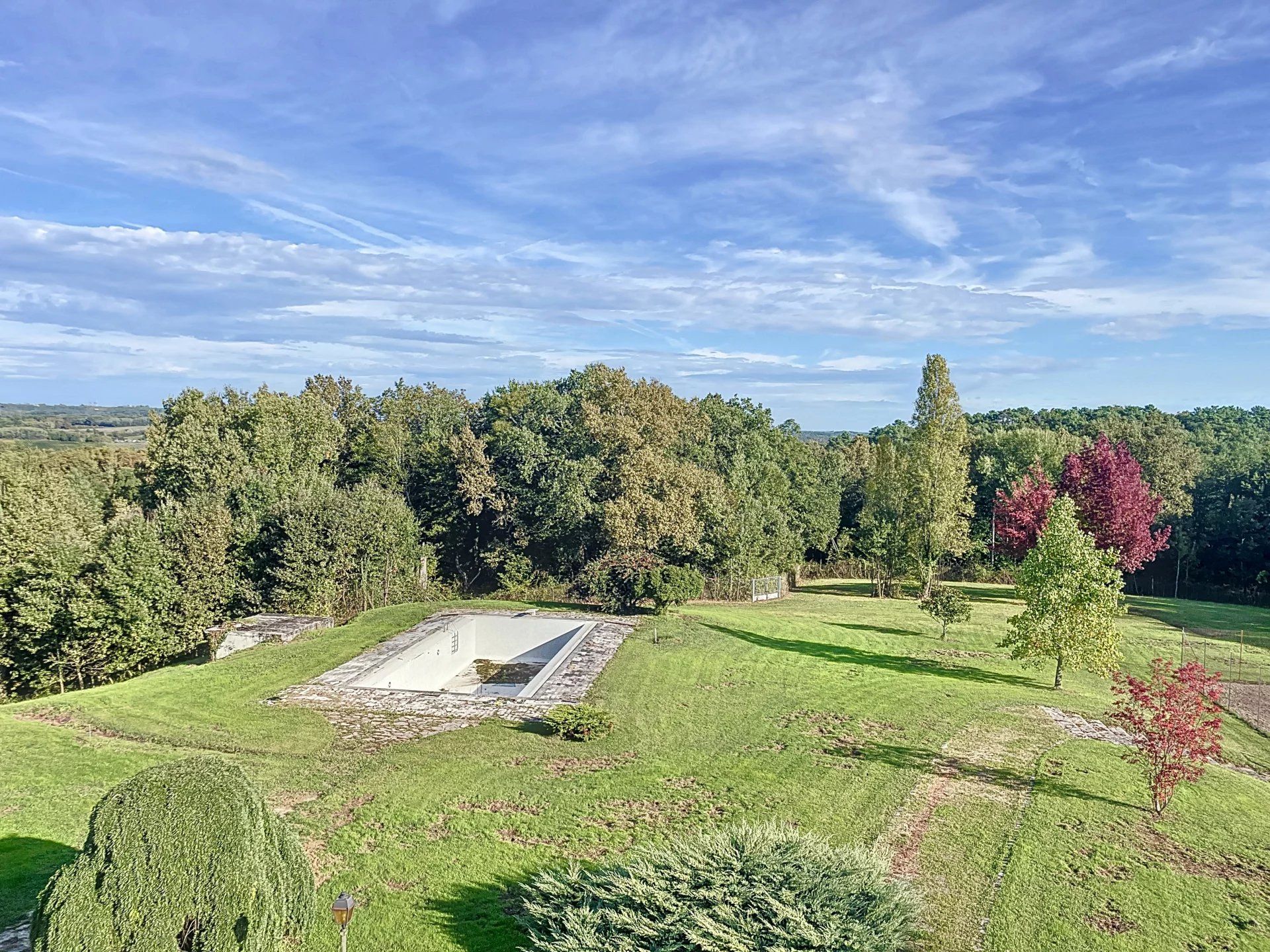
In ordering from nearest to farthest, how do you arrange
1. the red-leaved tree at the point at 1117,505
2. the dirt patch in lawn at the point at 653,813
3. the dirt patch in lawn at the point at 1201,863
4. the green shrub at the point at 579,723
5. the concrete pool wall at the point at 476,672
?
the dirt patch in lawn at the point at 1201,863
the dirt patch in lawn at the point at 653,813
the green shrub at the point at 579,723
the concrete pool wall at the point at 476,672
the red-leaved tree at the point at 1117,505

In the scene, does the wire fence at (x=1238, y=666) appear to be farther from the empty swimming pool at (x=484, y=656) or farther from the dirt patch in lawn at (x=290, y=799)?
the dirt patch in lawn at (x=290, y=799)

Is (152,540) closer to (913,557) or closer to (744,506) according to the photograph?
(744,506)

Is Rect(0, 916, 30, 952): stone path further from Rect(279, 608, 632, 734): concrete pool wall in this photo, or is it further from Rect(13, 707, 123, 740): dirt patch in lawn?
Rect(279, 608, 632, 734): concrete pool wall

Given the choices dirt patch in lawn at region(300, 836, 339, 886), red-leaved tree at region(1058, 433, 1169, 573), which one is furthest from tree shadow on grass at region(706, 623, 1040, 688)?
dirt patch in lawn at region(300, 836, 339, 886)

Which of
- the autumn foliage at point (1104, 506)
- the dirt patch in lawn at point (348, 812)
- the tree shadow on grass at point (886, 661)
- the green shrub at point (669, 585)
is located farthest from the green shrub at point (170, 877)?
the autumn foliage at point (1104, 506)

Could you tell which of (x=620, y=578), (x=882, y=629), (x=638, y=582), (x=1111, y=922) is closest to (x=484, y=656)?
(x=620, y=578)
